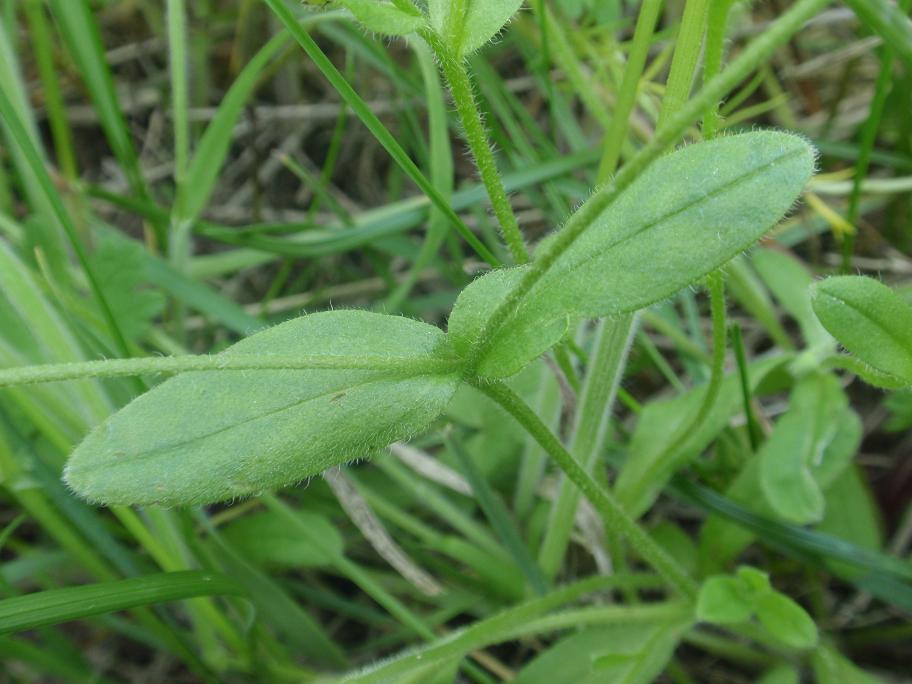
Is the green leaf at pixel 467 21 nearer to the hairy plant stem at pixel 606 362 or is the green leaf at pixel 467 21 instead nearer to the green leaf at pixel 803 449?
the hairy plant stem at pixel 606 362

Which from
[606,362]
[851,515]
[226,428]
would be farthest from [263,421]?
[851,515]

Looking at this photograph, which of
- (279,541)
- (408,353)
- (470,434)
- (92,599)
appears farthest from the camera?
(470,434)

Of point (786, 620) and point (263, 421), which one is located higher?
point (263, 421)

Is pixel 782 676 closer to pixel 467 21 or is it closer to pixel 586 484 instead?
pixel 586 484

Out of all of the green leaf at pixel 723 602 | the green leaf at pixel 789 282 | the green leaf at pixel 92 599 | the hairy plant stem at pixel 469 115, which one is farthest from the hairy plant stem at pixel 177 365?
the green leaf at pixel 789 282

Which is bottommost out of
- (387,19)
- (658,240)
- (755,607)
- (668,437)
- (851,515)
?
(851,515)

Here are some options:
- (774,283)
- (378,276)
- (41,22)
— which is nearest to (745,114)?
(774,283)

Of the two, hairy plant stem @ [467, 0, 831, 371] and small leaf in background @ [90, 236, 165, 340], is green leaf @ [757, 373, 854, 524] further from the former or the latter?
small leaf in background @ [90, 236, 165, 340]

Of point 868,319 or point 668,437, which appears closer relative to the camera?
point 868,319
